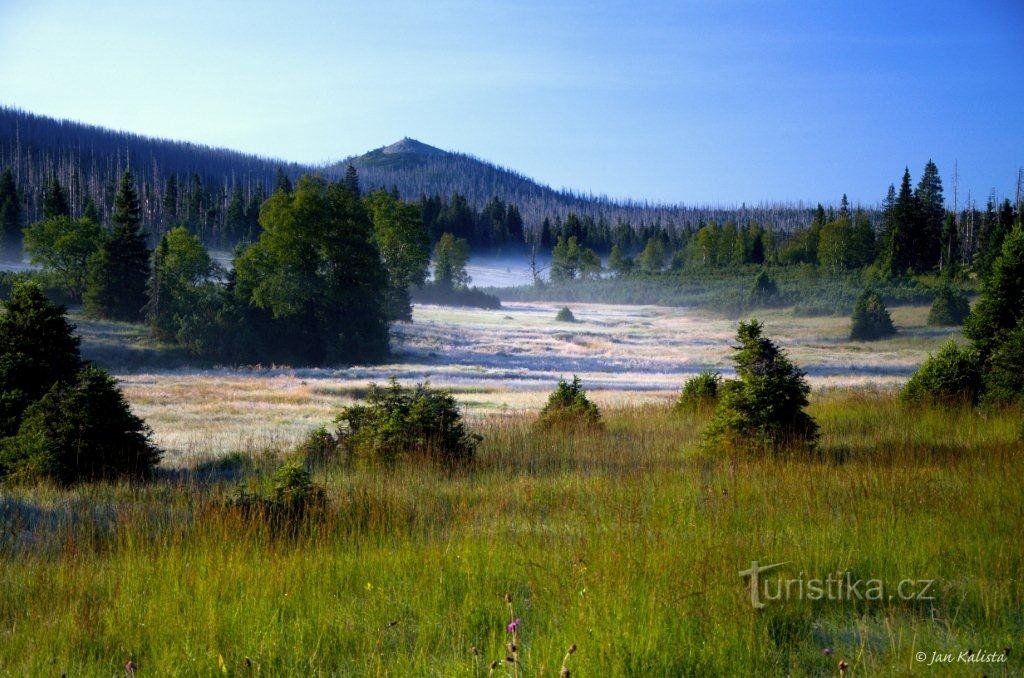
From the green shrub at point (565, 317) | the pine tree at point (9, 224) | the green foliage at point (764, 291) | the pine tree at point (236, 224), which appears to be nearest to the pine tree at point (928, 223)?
the green foliage at point (764, 291)

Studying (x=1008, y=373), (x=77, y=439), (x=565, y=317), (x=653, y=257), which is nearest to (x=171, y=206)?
(x=653, y=257)

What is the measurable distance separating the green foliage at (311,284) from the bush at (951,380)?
3146cm

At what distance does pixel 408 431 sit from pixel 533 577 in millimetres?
6960

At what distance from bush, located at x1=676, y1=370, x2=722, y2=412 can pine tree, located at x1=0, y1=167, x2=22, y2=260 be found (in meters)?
83.9

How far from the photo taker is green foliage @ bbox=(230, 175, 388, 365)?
40781 mm

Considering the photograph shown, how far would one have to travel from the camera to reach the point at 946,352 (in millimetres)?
14867

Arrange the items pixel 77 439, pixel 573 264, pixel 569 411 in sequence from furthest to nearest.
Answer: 1. pixel 573 264
2. pixel 569 411
3. pixel 77 439

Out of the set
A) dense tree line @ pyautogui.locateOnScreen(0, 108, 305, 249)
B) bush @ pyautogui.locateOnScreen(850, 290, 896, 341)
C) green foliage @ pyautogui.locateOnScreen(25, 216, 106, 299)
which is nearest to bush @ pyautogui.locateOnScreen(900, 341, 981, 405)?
bush @ pyautogui.locateOnScreen(850, 290, 896, 341)

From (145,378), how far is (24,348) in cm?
1955

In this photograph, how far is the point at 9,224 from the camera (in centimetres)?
7819

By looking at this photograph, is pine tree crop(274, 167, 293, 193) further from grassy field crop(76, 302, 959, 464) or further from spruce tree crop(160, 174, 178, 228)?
spruce tree crop(160, 174, 178, 228)

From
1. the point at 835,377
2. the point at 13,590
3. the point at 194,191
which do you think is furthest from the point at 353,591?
the point at 194,191

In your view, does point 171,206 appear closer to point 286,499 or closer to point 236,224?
point 236,224

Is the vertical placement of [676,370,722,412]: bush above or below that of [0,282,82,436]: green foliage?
below
